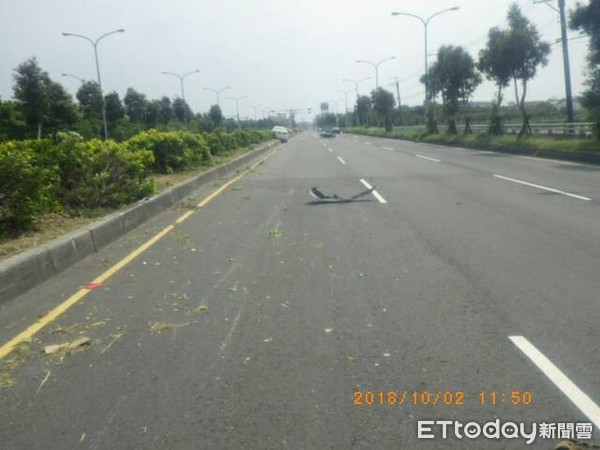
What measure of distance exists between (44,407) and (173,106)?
293 feet

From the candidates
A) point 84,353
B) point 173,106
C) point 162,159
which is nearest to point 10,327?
point 84,353

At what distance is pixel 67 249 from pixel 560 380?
19.8 ft

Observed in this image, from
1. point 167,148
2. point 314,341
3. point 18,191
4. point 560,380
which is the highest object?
point 167,148

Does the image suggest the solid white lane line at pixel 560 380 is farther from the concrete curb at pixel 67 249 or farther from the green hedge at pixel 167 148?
the green hedge at pixel 167 148

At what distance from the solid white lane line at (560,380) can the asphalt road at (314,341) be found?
0.01 meters

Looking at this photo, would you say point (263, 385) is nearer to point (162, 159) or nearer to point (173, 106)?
point (162, 159)

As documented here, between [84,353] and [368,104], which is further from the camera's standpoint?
[368,104]

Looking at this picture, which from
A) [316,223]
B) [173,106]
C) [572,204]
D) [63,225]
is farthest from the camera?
[173,106]

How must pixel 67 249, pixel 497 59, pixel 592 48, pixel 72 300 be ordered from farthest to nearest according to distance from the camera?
pixel 497 59 < pixel 592 48 < pixel 67 249 < pixel 72 300

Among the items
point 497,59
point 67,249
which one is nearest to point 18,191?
point 67,249

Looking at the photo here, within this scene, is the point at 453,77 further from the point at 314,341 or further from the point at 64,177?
the point at 314,341

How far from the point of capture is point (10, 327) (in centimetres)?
528

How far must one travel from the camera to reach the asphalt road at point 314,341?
3.45m

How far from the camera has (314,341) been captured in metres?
4.66
